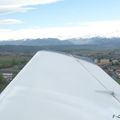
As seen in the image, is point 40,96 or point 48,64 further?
point 48,64

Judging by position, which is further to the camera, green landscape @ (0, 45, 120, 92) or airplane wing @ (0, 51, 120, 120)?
green landscape @ (0, 45, 120, 92)

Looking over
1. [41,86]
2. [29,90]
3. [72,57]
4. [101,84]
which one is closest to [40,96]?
[29,90]

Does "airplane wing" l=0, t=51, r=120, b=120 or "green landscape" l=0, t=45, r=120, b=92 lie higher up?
"airplane wing" l=0, t=51, r=120, b=120

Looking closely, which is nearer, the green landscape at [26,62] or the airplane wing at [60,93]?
the airplane wing at [60,93]

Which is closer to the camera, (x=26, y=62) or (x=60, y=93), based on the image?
(x=60, y=93)

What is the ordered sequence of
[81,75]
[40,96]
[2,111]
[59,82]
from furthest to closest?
1. [81,75]
2. [59,82]
3. [40,96]
4. [2,111]

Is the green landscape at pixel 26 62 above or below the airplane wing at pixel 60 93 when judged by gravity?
below

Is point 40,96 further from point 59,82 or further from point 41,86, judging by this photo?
point 59,82

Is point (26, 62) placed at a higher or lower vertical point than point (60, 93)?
lower
